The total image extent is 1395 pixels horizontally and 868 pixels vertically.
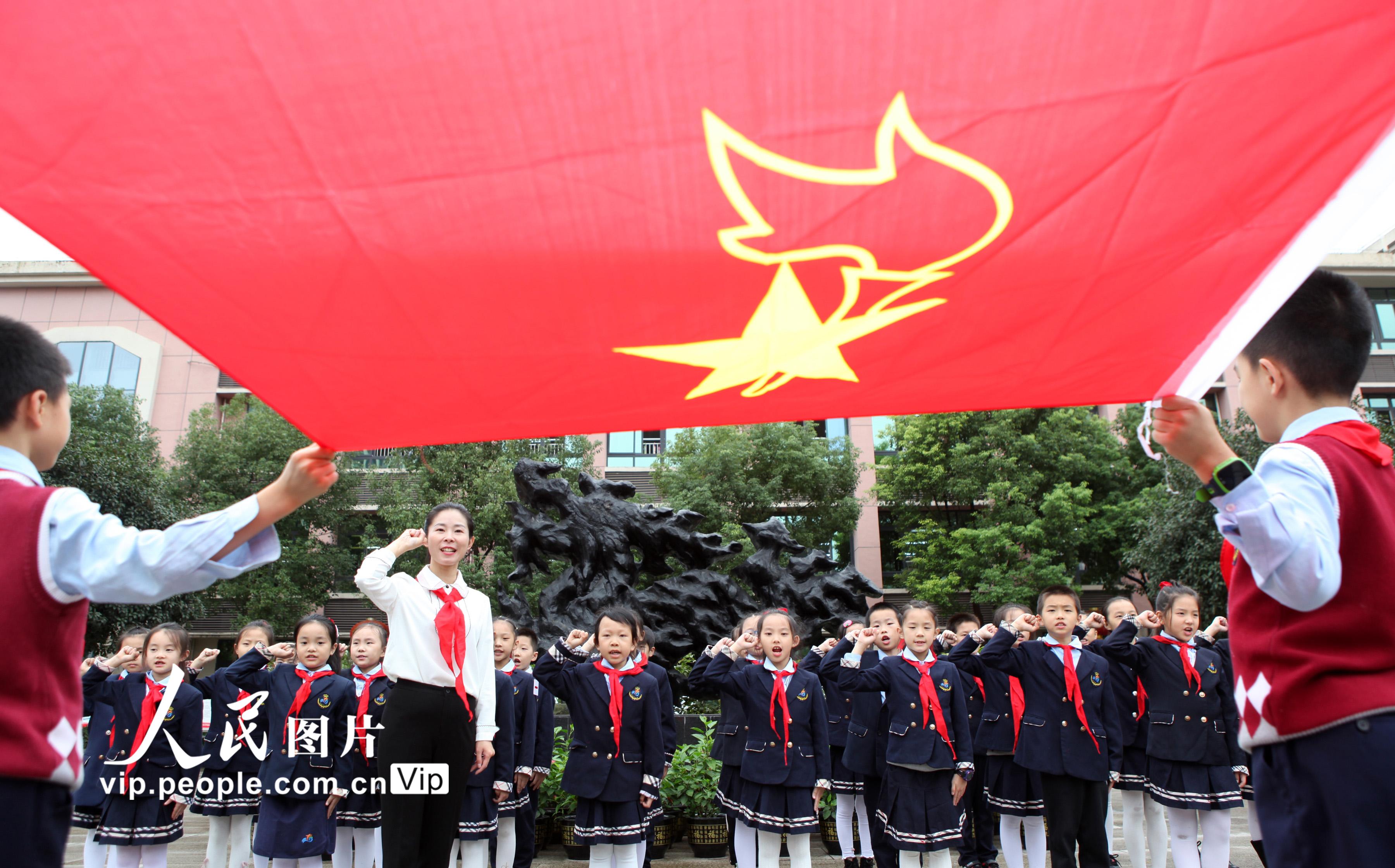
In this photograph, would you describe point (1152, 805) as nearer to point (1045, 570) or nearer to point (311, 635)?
point (311, 635)

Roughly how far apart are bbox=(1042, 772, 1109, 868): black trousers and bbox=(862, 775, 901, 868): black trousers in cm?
97

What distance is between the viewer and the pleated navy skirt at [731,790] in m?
5.64

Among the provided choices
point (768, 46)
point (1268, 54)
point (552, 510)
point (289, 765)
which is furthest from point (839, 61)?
point (552, 510)

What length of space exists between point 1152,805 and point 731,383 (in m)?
5.21

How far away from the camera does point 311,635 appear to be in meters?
6.07

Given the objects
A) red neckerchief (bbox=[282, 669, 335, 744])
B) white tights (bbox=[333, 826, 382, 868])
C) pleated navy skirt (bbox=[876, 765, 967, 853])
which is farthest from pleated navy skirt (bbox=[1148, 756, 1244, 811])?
red neckerchief (bbox=[282, 669, 335, 744])

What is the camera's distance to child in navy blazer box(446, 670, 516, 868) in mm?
5652

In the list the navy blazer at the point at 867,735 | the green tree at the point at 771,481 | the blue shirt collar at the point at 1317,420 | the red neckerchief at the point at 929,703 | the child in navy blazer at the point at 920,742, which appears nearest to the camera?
the blue shirt collar at the point at 1317,420

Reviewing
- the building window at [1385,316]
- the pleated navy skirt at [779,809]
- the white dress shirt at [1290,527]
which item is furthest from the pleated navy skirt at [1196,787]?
the building window at [1385,316]

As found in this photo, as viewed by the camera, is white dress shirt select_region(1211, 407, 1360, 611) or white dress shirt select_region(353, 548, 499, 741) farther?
white dress shirt select_region(353, 548, 499, 741)

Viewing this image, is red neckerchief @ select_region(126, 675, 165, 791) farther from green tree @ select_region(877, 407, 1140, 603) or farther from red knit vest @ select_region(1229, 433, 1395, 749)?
green tree @ select_region(877, 407, 1140, 603)

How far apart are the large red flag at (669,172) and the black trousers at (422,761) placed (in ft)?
5.03

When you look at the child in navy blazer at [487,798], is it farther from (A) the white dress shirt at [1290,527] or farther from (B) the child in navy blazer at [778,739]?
(A) the white dress shirt at [1290,527]

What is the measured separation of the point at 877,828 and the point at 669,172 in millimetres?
5565
